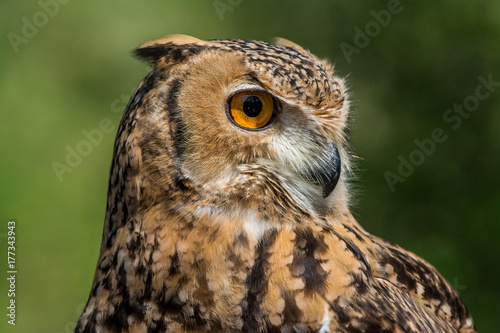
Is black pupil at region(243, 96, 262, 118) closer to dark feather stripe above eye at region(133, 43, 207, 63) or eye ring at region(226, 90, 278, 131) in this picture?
eye ring at region(226, 90, 278, 131)

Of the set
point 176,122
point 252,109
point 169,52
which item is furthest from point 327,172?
point 169,52

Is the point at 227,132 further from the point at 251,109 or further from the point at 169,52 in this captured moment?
the point at 169,52

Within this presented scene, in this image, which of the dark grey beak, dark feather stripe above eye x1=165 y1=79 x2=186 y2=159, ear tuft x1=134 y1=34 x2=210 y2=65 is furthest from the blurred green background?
dark feather stripe above eye x1=165 y1=79 x2=186 y2=159

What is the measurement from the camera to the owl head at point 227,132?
60.2 inches

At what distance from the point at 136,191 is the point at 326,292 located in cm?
57

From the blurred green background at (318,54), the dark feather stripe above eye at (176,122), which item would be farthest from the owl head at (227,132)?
the blurred green background at (318,54)

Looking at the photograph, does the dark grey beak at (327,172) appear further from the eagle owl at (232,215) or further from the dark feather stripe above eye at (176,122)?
the dark feather stripe above eye at (176,122)

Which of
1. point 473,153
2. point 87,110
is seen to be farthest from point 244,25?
point 473,153

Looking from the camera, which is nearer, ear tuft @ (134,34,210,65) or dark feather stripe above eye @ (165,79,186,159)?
dark feather stripe above eye @ (165,79,186,159)

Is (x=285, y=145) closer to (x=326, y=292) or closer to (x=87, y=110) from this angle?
(x=326, y=292)

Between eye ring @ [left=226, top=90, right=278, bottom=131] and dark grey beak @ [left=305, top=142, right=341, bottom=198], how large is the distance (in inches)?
8.2

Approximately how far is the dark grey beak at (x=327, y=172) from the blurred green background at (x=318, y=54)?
2077 mm

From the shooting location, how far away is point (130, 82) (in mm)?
5105

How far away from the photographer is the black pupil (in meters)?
1.57
